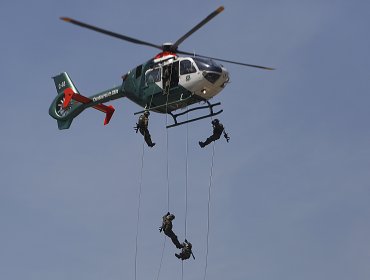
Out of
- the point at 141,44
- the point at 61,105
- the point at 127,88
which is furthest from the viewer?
the point at 61,105

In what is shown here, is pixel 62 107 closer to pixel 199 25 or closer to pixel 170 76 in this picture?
pixel 170 76

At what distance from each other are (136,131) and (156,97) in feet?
6.53

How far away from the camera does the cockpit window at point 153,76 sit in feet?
142

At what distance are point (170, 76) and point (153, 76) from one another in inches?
44.6

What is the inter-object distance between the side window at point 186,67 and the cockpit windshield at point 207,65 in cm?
26

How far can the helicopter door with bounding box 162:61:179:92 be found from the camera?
42.6 m

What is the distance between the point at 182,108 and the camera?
43.2m

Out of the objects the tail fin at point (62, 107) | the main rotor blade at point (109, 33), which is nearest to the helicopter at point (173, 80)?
the main rotor blade at point (109, 33)

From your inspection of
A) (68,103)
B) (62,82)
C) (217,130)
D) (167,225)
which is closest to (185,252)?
(167,225)

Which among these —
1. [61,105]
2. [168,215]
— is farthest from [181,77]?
[61,105]

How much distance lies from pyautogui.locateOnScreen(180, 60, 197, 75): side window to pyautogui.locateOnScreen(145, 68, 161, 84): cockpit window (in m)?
1.32

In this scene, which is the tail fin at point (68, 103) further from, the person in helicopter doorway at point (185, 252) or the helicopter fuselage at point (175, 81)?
the person in helicopter doorway at point (185, 252)

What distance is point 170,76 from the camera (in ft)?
140

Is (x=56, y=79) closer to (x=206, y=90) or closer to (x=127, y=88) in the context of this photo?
(x=127, y=88)
